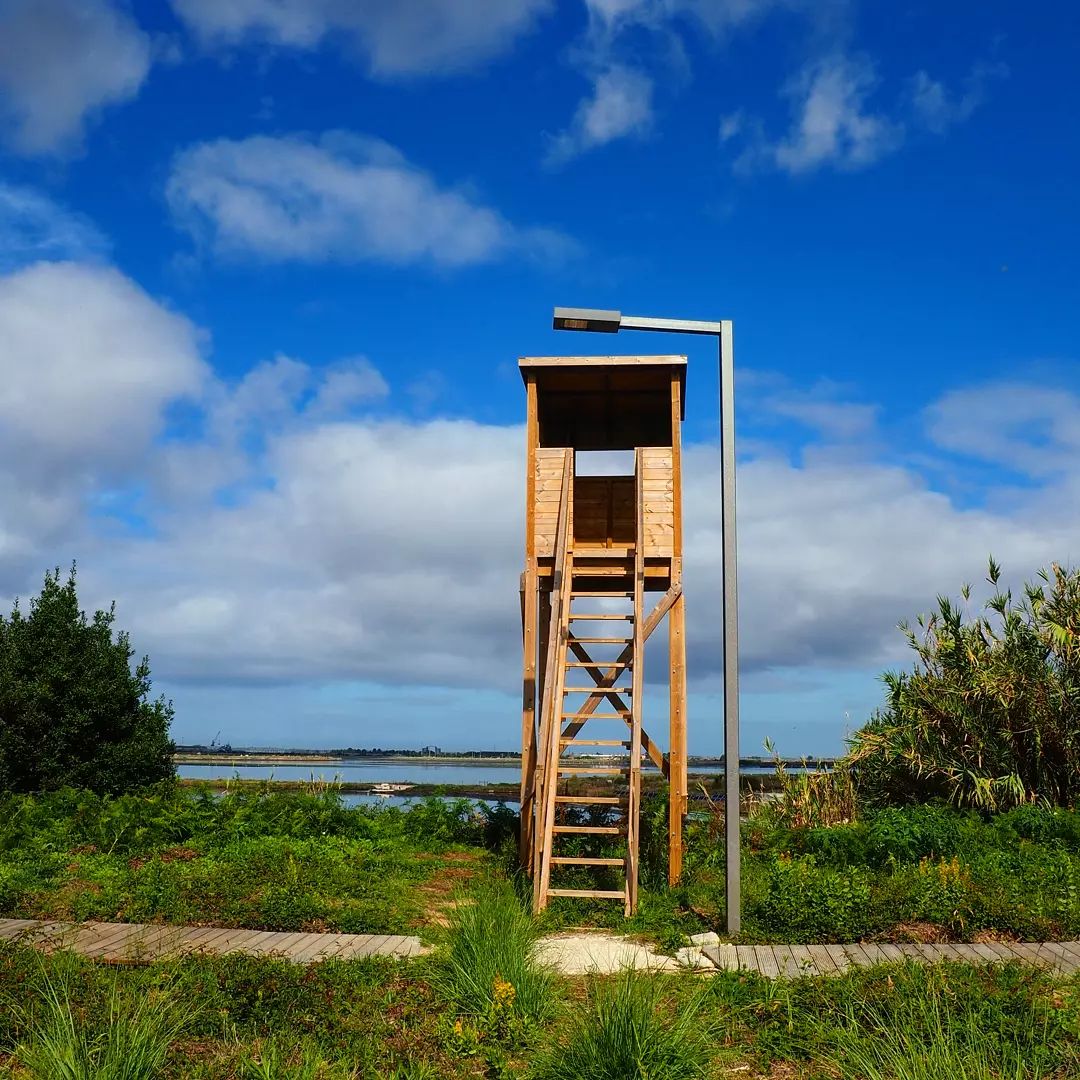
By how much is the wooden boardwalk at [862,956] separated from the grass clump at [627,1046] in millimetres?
2104

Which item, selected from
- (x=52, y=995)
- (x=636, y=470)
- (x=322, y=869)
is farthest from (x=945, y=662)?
(x=52, y=995)

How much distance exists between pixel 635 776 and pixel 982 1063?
6392 mm

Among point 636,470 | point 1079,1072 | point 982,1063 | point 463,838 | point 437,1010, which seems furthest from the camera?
point 463,838

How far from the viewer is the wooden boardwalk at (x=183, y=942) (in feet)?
26.6

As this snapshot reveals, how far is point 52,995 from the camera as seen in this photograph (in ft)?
20.4

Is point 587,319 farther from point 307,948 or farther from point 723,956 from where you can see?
point 307,948

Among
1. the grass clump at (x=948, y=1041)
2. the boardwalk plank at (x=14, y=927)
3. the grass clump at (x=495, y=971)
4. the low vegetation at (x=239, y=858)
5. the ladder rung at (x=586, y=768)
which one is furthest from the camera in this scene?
the ladder rung at (x=586, y=768)

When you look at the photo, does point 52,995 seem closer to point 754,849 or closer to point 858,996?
point 858,996

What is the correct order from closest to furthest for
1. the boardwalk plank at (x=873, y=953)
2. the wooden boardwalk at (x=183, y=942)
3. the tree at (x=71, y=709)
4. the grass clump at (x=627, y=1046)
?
the grass clump at (x=627, y=1046) < the boardwalk plank at (x=873, y=953) < the wooden boardwalk at (x=183, y=942) < the tree at (x=71, y=709)

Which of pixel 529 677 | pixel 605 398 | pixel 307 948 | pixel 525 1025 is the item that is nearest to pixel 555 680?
pixel 529 677

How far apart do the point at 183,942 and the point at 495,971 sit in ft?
10.7

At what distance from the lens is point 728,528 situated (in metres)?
9.84

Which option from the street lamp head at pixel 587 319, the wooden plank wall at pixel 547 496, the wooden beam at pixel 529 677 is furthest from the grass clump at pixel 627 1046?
the wooden plank wall at pixel 547 496

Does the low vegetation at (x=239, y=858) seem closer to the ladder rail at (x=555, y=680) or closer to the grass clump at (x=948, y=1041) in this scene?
the ladder rail at (x=555, y=680)
